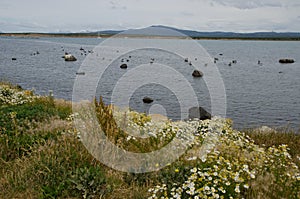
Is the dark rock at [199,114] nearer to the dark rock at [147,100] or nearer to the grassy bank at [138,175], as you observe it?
the dark rock at [147,100]

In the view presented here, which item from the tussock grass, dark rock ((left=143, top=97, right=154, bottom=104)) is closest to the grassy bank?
the tussock grass

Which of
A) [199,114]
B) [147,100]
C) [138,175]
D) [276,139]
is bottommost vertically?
[147,100]

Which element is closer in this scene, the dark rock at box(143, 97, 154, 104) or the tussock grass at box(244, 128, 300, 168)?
the tussock grass at box(244, 128, 300, 168)

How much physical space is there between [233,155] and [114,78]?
3585cm

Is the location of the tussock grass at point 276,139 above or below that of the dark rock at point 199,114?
above

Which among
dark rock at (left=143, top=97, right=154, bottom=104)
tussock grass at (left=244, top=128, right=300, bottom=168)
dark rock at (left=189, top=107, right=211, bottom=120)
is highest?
tussock grass at (left=244, top=128, right=300, bottom=168)

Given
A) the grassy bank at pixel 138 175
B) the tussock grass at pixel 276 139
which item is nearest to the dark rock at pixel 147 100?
the tussock grass at pixel 276 139

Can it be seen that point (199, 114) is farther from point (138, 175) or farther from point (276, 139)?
point (138, 175)

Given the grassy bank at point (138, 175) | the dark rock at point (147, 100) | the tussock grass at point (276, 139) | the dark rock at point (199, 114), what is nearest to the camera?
the grassy bank at point (138, 175)

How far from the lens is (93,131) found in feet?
22.7

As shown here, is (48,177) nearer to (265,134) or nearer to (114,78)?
(265,134)

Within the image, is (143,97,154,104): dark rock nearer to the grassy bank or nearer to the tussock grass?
the tussock grass

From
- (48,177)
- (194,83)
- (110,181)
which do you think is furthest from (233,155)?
(194,83)

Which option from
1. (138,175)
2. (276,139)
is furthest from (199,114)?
(138,175)
